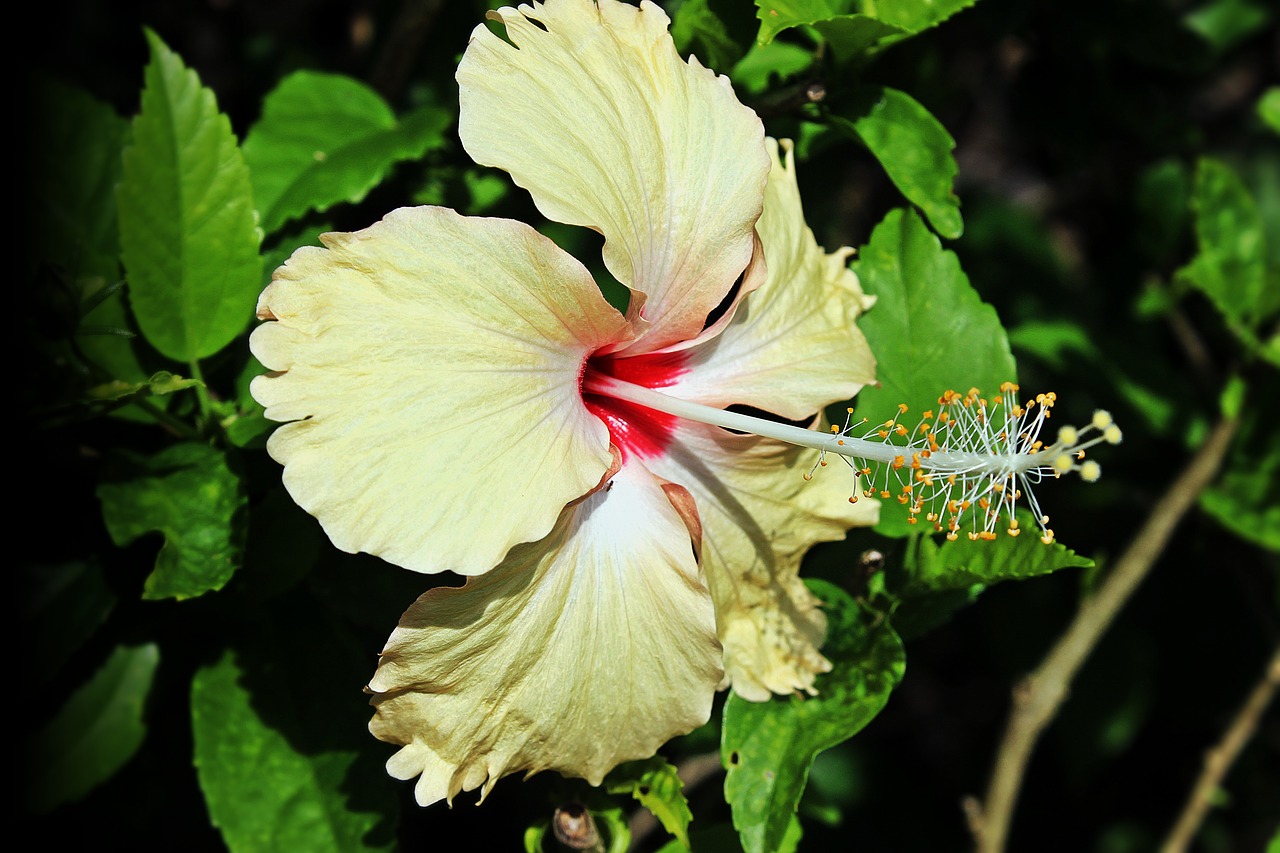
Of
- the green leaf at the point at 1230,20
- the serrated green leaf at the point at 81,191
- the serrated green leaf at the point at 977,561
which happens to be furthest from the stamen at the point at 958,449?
the green leaf at the point at 1230,20

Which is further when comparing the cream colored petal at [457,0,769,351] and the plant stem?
the plant stem

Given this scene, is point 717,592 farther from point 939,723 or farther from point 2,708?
point 939,723

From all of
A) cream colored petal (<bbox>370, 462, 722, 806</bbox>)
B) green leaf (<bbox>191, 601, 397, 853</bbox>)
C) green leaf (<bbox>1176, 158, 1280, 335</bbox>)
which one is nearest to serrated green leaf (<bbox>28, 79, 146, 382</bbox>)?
green leaf (<bbox>191, 601, 397, 853</bbox>)

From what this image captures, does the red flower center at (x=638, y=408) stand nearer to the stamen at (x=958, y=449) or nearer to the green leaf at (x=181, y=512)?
the stamen at (x=958, y=449)

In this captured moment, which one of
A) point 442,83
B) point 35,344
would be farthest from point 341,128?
point 35,344

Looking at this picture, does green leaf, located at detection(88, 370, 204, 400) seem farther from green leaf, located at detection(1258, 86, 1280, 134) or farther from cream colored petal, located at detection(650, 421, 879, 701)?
green leaf, located at detection(1258, 86, 1280, 134)

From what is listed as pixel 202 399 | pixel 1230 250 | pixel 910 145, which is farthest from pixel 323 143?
pixel 1230 250
